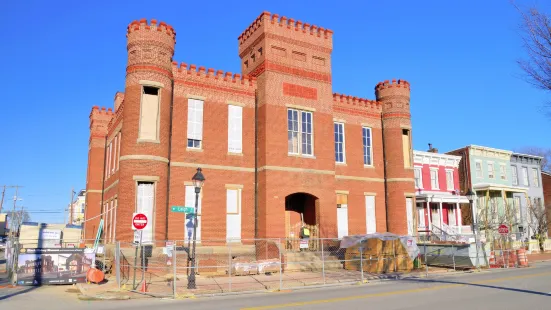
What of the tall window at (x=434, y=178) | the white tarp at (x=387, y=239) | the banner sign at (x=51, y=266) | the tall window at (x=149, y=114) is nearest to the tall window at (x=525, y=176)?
the tall window at (x=434, y=178)

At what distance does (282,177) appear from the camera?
2398 centimetres

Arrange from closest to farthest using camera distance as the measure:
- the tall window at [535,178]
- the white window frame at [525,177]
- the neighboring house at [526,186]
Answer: the neighboring house at [526,186] → the white window frame at [525,177] → the tall window at [535,178]

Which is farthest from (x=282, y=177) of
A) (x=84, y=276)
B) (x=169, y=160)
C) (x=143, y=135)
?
(x=84, y=276)

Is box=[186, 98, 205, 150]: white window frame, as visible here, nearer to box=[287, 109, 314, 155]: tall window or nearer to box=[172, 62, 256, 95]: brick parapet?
box=[172, 62, 256, 95]: brick parapet

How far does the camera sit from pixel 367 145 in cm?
2959

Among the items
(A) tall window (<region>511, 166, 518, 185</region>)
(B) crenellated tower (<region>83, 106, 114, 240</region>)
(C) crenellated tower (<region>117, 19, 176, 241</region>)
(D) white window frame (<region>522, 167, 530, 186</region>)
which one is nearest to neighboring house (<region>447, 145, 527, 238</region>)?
(A) tall window (<region>511, 166, 518, 185</region>)

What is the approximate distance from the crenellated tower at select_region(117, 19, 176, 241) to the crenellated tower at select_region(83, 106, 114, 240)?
10985 mm

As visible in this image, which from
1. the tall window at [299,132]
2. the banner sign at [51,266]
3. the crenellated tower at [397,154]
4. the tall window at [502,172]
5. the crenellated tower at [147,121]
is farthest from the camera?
the tall window at [502,172]

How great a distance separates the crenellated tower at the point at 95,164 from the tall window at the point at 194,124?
11.3 metres

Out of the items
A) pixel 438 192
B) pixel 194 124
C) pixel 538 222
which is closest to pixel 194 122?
pixel 194 124

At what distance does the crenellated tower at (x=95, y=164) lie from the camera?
100ft

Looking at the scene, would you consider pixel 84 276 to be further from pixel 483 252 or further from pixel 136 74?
pixel 483 252

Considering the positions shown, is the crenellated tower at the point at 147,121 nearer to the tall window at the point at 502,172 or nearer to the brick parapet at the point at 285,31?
the brick parapet at the point at 285,31

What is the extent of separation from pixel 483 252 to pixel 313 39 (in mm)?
15676
